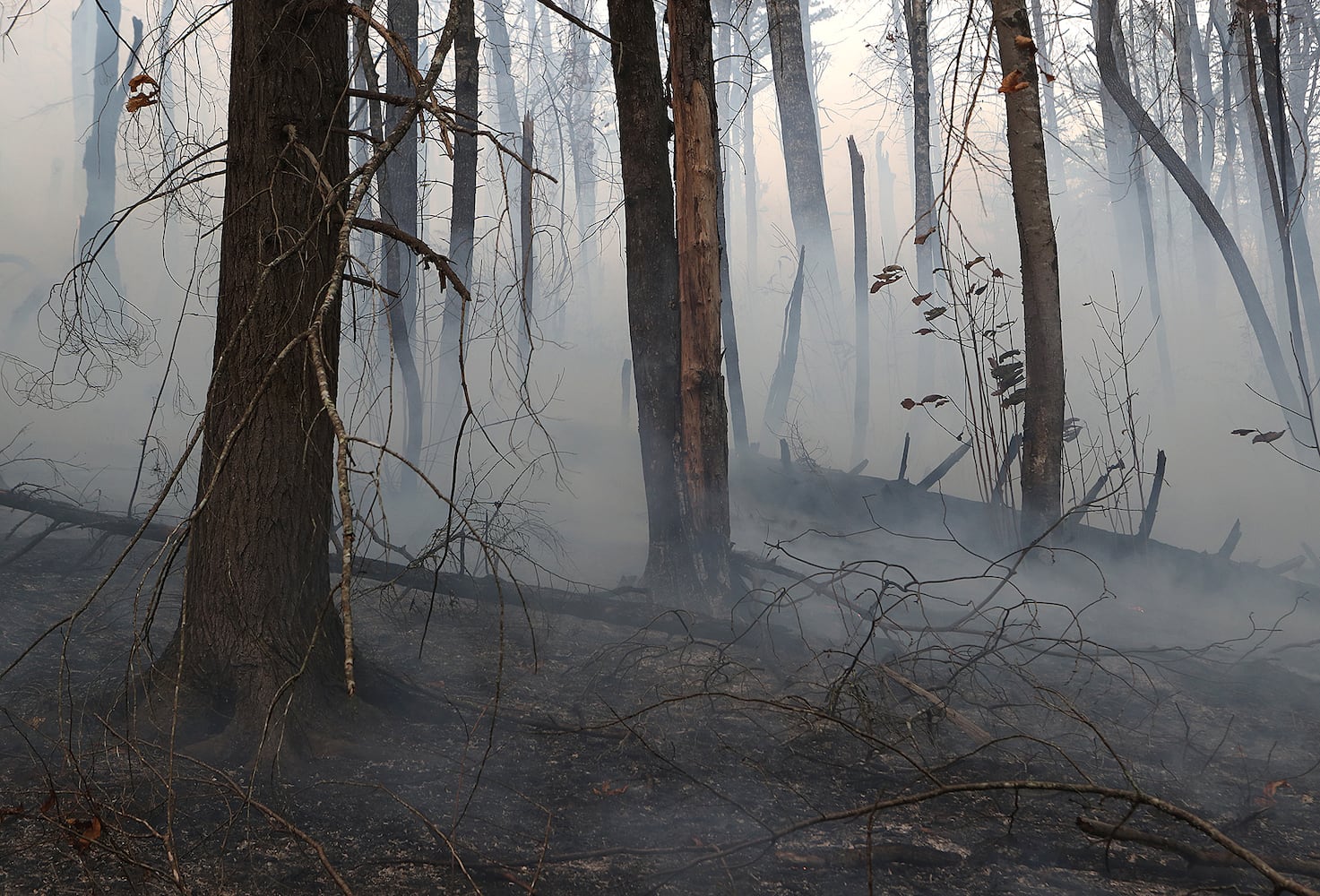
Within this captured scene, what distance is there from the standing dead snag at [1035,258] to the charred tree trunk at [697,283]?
69.8 inches

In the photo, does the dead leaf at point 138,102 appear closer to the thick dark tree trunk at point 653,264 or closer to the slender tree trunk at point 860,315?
the thick dark tree trunk at point 653,264

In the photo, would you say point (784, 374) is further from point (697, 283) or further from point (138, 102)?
point (138, 102)

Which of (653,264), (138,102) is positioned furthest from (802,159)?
(138,102)

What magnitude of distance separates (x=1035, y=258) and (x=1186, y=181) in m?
2.45

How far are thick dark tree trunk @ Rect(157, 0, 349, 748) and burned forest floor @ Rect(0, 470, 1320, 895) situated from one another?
0.27 meters

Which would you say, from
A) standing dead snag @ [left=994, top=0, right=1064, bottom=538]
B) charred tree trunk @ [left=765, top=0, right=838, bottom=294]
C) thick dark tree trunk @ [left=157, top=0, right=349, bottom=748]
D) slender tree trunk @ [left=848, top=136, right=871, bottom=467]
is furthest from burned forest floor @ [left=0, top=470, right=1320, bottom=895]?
charred tree trunk @ [left=765, top=0, right=838, bottom=294]

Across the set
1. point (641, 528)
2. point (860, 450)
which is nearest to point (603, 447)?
point (641, 528)

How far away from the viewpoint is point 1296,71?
18.8 m

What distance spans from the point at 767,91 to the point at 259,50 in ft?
164

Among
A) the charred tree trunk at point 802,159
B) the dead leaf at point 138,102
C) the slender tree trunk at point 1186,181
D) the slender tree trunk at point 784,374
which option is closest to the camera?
the dead leaf at point 138,102

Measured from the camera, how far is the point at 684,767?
3164 millimetres

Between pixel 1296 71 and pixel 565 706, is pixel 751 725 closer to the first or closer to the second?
pixel 565 706

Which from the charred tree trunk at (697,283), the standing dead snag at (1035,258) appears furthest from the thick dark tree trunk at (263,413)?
the standing dead snag at (1035,258)

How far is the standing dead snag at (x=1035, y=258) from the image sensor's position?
5.14 meters
